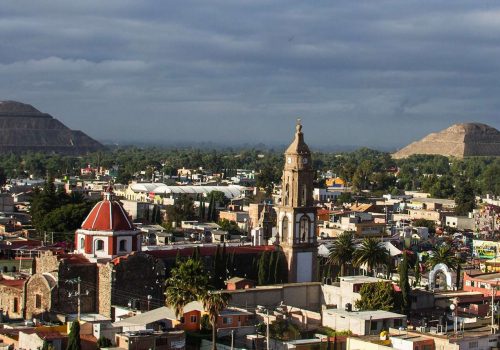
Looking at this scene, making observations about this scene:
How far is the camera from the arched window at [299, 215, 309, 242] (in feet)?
179

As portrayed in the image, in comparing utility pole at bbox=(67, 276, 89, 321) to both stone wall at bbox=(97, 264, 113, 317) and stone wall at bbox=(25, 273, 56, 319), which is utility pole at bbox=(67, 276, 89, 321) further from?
stone wall at bbox=(25, 273, 56, 319)

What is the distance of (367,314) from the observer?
4319 cm

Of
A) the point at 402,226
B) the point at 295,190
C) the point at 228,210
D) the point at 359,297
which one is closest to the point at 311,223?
the point at 295,190

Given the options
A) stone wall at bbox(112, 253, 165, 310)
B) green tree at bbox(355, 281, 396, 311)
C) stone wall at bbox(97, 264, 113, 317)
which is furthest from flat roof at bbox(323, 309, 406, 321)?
stone wall at bbox(97, 264, 113, 317)

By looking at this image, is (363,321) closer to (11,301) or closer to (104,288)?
(104,288)

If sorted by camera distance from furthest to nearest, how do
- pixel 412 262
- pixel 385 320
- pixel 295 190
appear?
pixel 412 262, pixel 295 190, pixel 385 320

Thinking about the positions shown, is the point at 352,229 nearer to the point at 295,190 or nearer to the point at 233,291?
the point at 295,190

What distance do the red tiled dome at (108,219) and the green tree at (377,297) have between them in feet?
38.7

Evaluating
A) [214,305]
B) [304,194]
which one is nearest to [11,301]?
[214,305]

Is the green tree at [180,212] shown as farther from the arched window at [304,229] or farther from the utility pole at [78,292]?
the utility pole at [78,292]

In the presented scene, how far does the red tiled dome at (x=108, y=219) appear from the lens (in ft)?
162

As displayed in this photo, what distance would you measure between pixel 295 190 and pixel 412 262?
17811mm

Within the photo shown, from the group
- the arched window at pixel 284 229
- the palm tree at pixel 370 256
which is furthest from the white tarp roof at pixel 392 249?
the arched window at pixel 284 229

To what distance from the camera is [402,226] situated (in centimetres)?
9238
